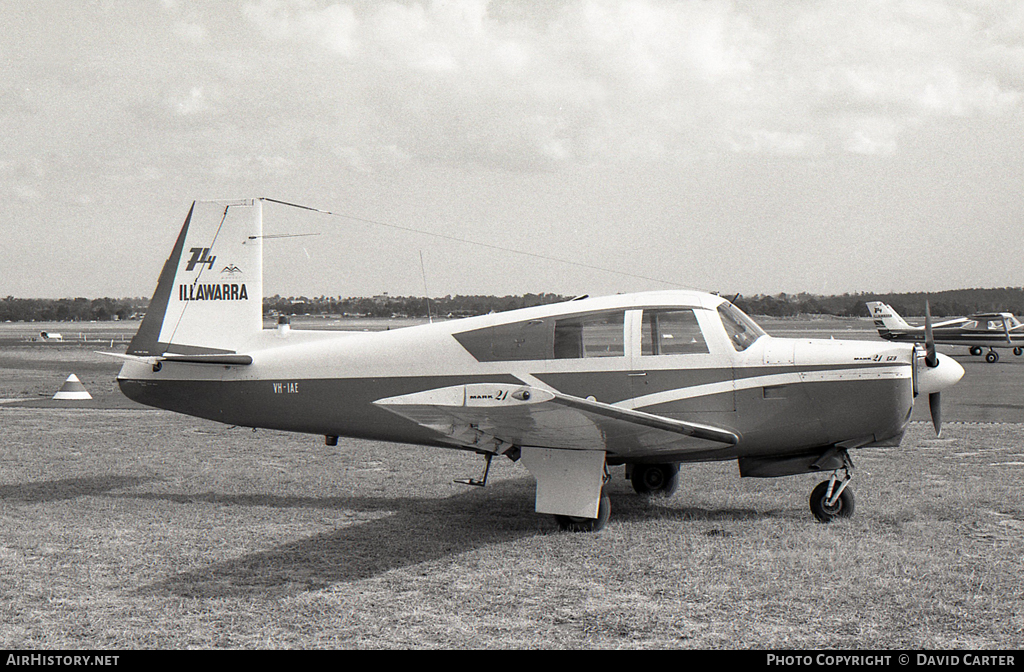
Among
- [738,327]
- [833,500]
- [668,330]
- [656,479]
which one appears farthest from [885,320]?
[668,330]

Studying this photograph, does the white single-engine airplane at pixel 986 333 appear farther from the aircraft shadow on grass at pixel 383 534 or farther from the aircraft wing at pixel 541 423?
the aircraft wing at pixel 541 423

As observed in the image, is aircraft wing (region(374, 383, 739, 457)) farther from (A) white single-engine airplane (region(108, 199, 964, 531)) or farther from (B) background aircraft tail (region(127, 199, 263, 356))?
(B) background aircraft tail (region(127, 199, 263, 356))

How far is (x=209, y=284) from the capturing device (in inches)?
360

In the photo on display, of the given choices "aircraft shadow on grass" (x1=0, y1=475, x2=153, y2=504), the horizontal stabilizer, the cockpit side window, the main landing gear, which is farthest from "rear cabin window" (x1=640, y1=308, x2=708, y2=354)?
the main landing gear

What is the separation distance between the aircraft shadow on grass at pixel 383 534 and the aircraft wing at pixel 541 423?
2.57 ft

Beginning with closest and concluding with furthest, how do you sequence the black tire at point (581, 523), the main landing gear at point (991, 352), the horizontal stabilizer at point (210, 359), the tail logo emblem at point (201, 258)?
the black tire at point (581, 523) → the horizontal stabilizer at point (210, 359) → the tail logo emblem at point (201, 258) → the main landing gear at point (991, 352)

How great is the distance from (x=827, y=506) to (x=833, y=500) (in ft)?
0.25

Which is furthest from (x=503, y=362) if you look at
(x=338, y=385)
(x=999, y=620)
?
(x=999, y=620)

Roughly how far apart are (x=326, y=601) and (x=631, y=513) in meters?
3.52

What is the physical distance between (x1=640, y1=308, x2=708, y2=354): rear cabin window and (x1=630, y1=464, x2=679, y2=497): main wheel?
1.91 m

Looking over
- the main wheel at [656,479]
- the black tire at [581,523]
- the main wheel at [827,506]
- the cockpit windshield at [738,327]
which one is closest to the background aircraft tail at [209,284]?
the black tire at [581,523]

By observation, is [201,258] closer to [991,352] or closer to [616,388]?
[616,388]

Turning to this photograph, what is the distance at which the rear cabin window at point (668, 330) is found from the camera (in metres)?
7.29

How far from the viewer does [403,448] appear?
11961mm
